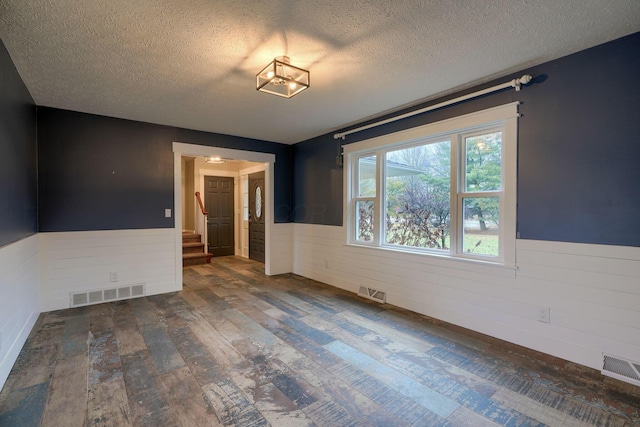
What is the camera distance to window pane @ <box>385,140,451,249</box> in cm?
342

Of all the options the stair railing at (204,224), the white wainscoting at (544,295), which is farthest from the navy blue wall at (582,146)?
the stair railing at (204,224)

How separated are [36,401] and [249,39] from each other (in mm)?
2886

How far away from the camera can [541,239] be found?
2.57 metres

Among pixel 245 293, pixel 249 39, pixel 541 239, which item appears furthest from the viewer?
pixel 245 293

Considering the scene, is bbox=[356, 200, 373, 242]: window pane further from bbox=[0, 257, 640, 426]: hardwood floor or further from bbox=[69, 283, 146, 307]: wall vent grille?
bbox=[69, 283, 146, 307]: wall vent grille

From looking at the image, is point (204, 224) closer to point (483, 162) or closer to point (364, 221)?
point (364, 221)

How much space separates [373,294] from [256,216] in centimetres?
391

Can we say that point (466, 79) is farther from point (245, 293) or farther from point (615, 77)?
point (245, 293)

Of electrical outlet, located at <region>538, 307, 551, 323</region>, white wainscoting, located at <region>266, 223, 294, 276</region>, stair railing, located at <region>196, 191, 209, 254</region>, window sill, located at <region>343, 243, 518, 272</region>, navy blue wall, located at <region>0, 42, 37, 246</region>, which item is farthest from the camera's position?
stair railing, located at <region>196, 191, 209, 254</region>

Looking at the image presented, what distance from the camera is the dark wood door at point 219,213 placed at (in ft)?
24.9

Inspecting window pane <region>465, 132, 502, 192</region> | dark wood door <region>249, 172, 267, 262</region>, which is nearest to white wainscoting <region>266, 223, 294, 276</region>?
dark wood door <region>249, 172, 267, 262</region>

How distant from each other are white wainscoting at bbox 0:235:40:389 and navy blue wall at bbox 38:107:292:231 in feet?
1.99

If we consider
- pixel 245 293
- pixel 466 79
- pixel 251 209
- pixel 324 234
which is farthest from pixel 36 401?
pixel 251 209

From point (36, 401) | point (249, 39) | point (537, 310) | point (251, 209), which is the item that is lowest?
point (36, 401)
